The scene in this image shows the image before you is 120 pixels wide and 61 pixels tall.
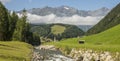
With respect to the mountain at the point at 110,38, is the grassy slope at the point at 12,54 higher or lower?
higher

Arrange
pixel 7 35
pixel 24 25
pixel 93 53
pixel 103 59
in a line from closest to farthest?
pixel 103 59, pixel 93 53, pixel 7 35, pixel 24 25

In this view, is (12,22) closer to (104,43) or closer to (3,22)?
(3,22)

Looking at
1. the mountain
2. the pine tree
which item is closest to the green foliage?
the pine tree

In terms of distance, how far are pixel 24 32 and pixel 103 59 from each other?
93.8m

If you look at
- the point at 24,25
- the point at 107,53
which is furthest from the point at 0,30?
the point at 107,53

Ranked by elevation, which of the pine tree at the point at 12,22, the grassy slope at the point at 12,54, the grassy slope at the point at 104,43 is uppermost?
the pine tree at the point at 12,22

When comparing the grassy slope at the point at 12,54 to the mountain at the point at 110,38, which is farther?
the mountain at the point at 110,38

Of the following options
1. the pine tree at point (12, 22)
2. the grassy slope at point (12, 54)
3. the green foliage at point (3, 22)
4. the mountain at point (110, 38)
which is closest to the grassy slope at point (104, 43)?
the mountain at point (110, 38)

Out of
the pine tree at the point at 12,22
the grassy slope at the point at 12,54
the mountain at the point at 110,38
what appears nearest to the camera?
the grassy slope at the point at 12,54

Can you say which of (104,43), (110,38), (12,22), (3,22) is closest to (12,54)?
(3,22)

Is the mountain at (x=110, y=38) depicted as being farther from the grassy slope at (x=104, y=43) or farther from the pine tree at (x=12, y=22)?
the pine tree at (x=12, y=22)

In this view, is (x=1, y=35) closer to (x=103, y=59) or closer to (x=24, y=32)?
(x=24, y=32)

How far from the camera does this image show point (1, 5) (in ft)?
424

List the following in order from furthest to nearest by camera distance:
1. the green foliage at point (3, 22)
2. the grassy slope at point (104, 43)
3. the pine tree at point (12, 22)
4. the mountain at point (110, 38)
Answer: the pine tree at point (12, 22)
the green foliage at point (3, 22)
the mountain at point (110, 38)
the grassy slope at point (104, 43)
